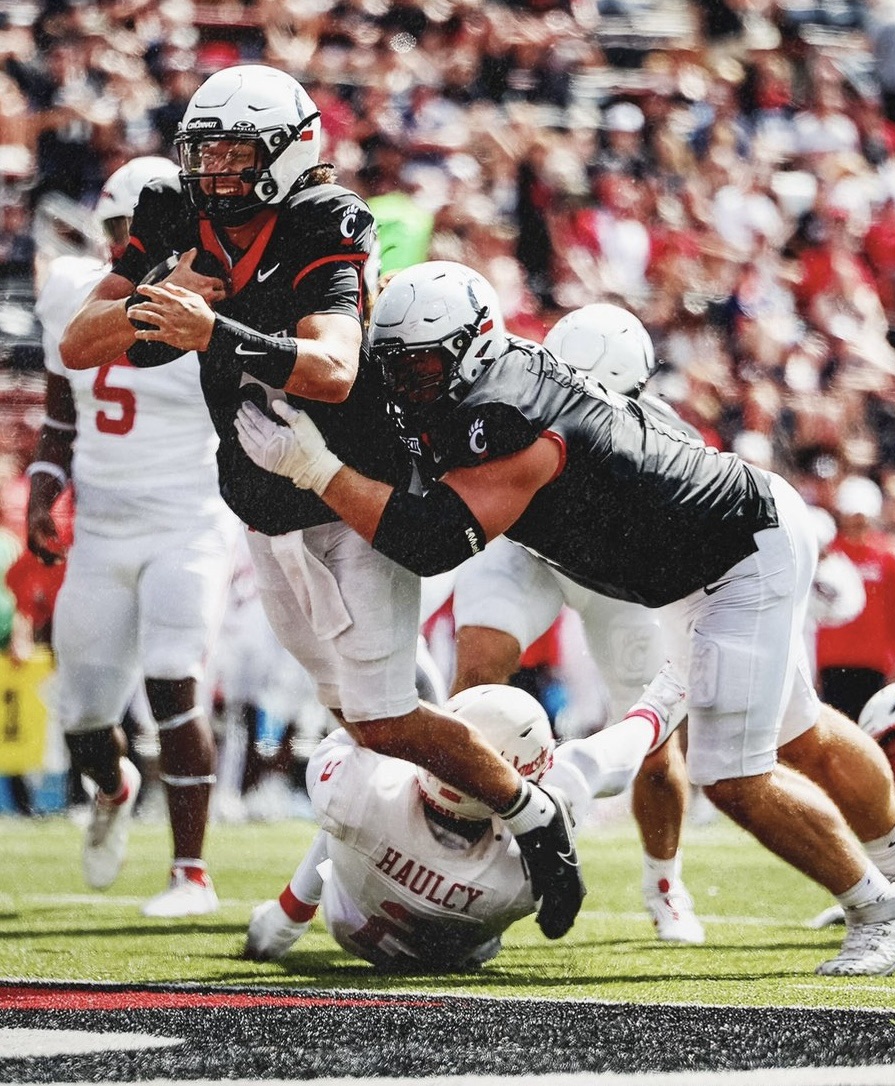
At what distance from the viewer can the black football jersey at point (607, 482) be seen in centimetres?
400

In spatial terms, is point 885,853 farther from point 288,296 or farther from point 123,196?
point 123,196

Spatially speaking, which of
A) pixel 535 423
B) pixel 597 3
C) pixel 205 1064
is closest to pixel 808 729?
pixel 535 423

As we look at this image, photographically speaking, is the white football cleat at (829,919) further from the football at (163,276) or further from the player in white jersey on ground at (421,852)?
the football at (163,276)

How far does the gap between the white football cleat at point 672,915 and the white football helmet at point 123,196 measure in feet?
8.23

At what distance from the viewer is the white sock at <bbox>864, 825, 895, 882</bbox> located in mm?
4855

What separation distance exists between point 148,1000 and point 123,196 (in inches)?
112

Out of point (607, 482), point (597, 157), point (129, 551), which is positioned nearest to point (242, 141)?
point (607, 482)

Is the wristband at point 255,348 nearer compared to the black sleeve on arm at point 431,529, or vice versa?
the wristband at point 255,348

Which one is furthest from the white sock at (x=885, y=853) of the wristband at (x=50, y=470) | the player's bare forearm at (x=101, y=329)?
the wristband at (x=50, y=470)

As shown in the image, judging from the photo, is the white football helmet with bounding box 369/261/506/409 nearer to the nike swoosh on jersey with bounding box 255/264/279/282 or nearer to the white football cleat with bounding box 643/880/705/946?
the nike swoosh on jersey with bounding box 255/264/279/282

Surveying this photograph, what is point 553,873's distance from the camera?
13.7 feet

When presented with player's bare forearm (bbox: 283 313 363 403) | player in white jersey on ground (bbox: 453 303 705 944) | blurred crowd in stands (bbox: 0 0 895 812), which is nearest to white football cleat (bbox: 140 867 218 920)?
player in white jersey on ground (bbox: 453 303 705 944)

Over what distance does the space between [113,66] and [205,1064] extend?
928 centimetres

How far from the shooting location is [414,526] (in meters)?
3.94
